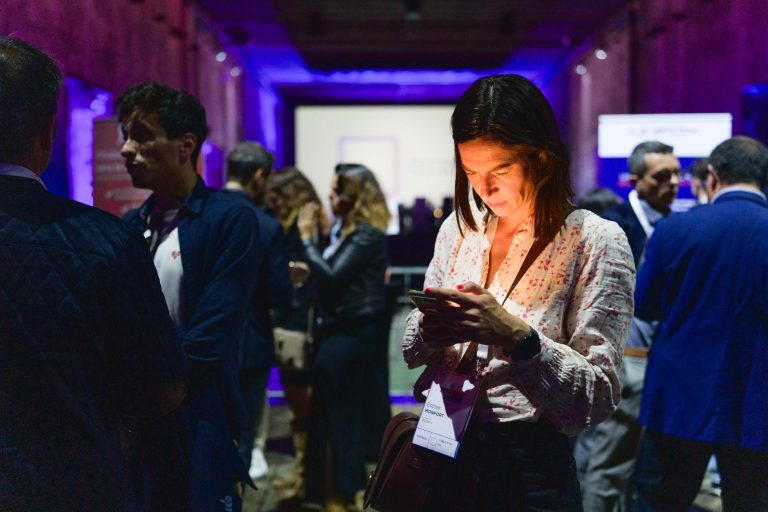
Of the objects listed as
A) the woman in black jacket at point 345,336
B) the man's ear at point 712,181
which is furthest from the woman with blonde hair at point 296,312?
the man's ear at point 712,181

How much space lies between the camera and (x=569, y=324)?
139 centimetres

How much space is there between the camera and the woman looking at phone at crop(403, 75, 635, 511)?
1300 millimetres

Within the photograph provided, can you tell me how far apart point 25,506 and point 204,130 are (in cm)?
127

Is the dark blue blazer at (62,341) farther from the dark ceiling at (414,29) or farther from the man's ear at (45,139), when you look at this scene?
the dark ceiling at (414,29)

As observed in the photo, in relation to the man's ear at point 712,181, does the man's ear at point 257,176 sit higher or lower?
higher

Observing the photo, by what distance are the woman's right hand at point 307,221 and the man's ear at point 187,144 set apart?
5.48ft

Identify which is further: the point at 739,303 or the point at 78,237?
the point at 739,303

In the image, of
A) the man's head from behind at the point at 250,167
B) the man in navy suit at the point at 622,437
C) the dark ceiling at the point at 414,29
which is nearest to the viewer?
the man in navy suit at the point at 622,437

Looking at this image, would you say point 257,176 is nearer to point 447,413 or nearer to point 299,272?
point 299,272

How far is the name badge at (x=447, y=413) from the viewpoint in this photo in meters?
1.35

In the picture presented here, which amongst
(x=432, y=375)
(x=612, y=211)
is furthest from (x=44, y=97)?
(x=612, y=211)

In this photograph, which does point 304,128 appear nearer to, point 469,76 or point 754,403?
point 469,76

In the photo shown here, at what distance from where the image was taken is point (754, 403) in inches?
90.9

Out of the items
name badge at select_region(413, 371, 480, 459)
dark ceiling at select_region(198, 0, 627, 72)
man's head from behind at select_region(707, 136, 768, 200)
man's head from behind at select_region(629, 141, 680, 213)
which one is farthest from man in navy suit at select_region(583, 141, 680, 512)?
dark ceiling at select_region(198, 0, 627, 72)
